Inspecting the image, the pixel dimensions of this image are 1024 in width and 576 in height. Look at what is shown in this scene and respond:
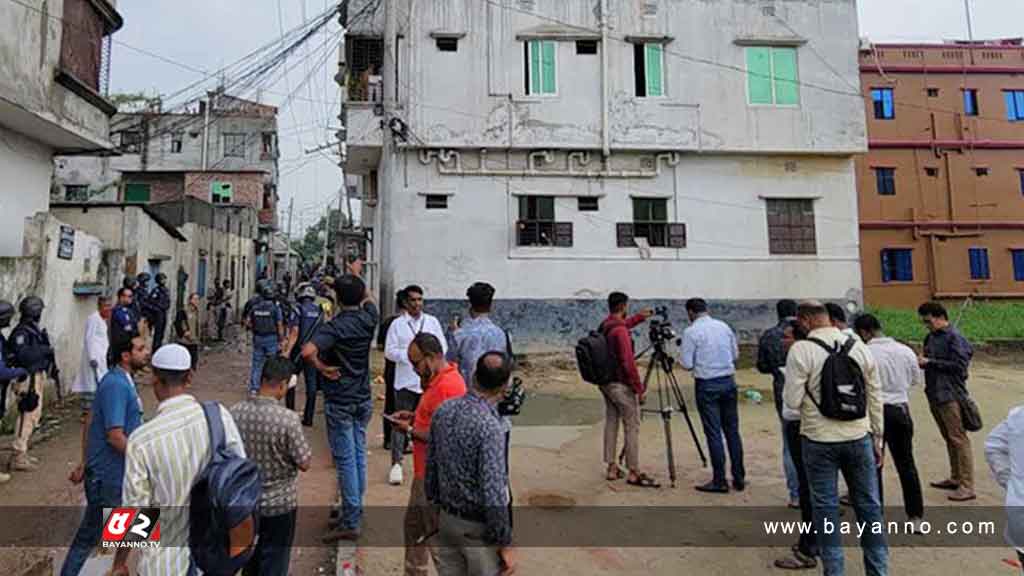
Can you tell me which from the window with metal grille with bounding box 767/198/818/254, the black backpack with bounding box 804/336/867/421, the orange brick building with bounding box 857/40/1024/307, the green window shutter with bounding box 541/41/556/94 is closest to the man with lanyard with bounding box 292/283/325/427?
the black backpack with bounding box 804/336/867/421

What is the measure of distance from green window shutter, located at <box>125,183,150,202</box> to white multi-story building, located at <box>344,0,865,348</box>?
1761cm

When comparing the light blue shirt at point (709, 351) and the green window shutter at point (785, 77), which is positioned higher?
the green window shutter at point (785, 77)

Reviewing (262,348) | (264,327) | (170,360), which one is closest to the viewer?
(170,360)

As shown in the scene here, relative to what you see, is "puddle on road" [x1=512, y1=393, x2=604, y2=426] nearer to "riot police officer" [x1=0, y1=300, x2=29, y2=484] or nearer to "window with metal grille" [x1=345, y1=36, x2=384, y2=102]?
"riot police officer" [x1=0, y1=300, x2=29, y2=484]

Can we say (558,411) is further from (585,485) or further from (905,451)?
(905,451)

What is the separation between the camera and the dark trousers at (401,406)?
196 inches

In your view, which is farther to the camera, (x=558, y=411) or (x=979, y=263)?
(x=979, y=263)

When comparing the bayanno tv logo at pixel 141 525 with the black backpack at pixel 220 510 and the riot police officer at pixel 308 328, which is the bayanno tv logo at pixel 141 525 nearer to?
the black backpack at pixel 220 510

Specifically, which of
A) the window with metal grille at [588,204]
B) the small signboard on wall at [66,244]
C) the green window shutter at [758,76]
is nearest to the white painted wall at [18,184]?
the small signboard on wall at [66,244]

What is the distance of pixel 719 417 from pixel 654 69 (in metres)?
11.1

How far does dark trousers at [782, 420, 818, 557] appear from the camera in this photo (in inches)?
150

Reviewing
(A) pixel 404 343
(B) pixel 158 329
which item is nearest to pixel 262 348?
(A) pixel 404 343

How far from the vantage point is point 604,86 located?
43.8ft

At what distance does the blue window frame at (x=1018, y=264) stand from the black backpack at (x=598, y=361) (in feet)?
81.2
